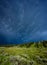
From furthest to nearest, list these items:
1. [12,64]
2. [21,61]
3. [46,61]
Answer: [46,61] < [21,61] < [12,64]

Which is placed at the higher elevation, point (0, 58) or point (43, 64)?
point (0, 58)

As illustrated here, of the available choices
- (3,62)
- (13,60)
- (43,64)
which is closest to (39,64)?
(43,64)

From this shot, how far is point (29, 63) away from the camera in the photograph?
→ 402 feet

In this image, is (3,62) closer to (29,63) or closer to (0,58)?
(0,58)

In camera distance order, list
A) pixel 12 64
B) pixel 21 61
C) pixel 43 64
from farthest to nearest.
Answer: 1. pixel 43 64
2. pixel 21 61
3. pixel 12 64

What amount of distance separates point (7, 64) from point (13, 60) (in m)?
8.55

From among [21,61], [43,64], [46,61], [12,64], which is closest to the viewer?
[12,64]

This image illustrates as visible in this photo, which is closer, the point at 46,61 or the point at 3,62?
the point at 3,62

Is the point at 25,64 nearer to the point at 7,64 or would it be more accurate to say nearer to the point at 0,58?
the point at 7,64

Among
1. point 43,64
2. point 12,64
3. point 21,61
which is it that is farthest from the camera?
point 43,64

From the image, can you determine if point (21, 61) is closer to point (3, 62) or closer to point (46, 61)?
point (3, 62)

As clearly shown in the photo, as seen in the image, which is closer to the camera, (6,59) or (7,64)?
(7,64)

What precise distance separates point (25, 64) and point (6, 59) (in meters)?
20.2

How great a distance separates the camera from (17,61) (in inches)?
4870
